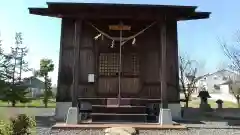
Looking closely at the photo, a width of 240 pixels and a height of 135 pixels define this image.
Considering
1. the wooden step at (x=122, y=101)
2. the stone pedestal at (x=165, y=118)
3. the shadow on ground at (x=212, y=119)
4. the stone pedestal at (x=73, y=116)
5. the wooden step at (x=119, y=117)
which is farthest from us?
the shadow on ground at (x=212, y=119)

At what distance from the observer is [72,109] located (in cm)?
962

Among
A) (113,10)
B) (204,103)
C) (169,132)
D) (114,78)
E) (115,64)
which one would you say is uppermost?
(113,10)

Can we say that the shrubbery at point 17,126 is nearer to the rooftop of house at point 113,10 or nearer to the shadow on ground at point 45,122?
the shadow on ground at point 45,122

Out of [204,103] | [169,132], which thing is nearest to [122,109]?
[169,132]

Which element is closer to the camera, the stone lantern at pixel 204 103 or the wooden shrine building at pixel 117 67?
the wooden shrine building at pixel 117 67

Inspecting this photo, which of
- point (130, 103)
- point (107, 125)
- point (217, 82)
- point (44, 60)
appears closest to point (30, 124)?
point (107, 125)

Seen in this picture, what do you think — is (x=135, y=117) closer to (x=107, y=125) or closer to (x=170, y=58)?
(x=107, y=125)

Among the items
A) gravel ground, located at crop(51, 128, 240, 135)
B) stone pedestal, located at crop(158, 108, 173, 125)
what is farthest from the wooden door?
gravel ground, located at crop(51, 128, 240, 135)

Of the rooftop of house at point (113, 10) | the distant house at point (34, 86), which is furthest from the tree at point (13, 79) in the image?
the rooftop of house at point (113, 10)

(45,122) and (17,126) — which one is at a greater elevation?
(17,126)

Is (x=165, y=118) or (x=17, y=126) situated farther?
(x=165, y=118)

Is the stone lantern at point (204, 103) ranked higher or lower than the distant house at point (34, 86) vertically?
lower

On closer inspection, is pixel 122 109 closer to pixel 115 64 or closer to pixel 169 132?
pixel 115 64

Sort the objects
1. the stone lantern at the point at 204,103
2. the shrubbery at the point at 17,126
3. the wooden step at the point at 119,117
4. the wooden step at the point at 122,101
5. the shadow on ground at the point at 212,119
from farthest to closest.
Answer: the stone lantern at the point at 204,103 < the shadow on ground at the point at 212,119 < the wooden step at the point at 122,101 < the wooden step at the point at 119,117 < the shrubbery at the point at 17,126
